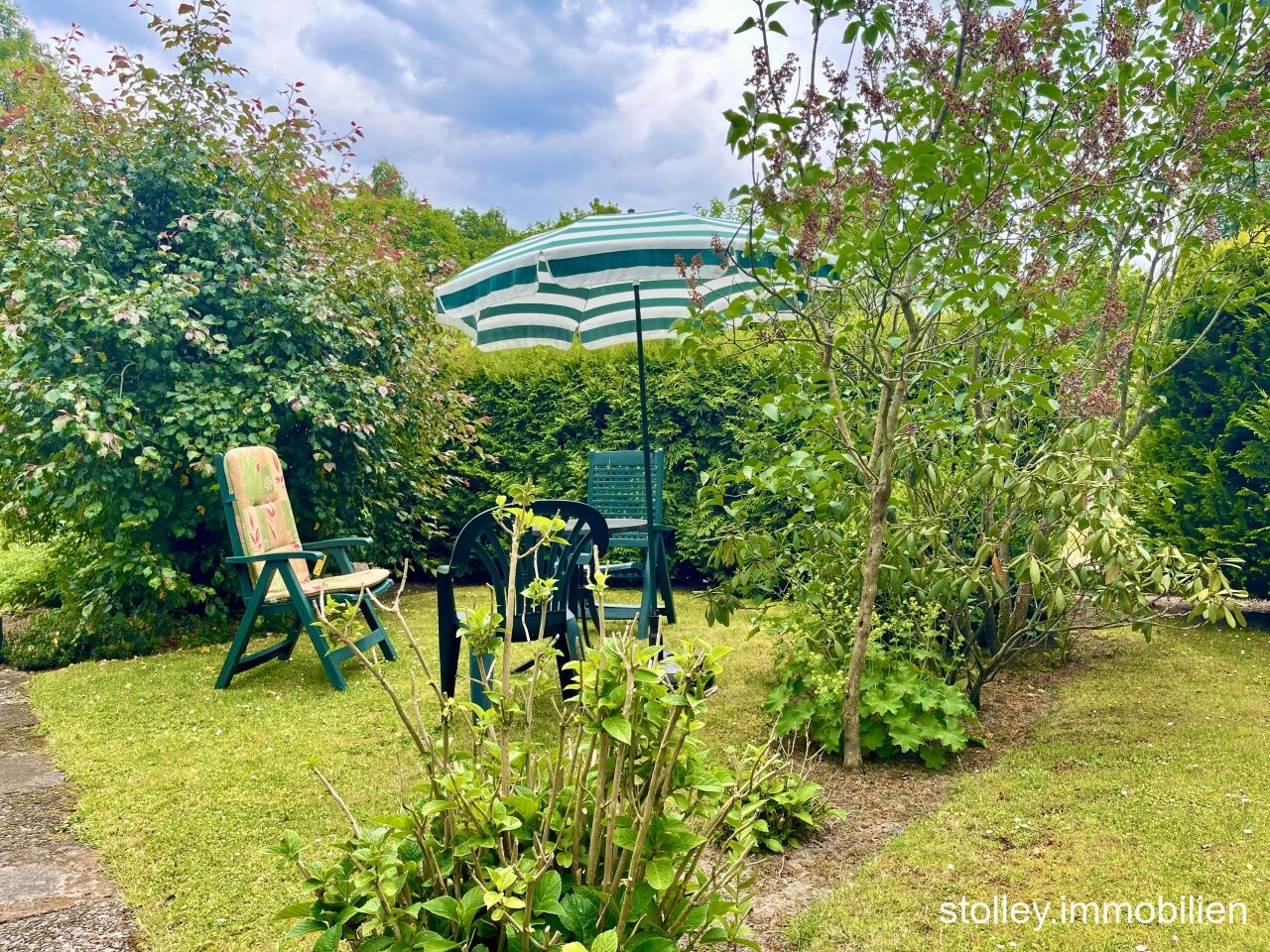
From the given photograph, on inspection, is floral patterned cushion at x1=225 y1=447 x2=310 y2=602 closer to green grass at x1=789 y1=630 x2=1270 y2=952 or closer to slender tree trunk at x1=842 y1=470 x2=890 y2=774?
slender tree trunk at x1=842 y1=470 x2=890 y2=774

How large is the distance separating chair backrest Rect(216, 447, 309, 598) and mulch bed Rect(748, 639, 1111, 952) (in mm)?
3068

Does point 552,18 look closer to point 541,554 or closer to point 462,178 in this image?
point 541,554

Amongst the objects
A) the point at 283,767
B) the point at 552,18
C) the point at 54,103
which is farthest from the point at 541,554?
the point at 54,103

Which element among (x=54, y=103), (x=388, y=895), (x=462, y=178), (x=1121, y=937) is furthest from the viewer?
(x=462, y=178)

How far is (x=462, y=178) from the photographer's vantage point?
9.26m

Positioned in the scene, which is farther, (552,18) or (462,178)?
(462,178)

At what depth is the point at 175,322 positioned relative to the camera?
4758 millimetres

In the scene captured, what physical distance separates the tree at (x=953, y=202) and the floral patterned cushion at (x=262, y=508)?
2.69m

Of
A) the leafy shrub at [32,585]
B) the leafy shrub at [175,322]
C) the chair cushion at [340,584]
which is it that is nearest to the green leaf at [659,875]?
the chair cushion at [340,584]

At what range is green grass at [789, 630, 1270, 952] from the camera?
192 centimetres

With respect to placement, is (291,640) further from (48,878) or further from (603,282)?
(603,282)

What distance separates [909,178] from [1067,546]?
4.93ft

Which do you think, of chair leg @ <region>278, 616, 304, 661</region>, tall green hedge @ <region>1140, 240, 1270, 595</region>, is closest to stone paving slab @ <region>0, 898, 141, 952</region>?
chair leg @ <region>278, 616, 304, 661</region>

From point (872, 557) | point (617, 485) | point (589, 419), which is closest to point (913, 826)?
point (872, 557)
